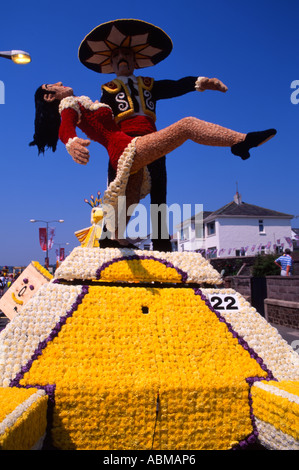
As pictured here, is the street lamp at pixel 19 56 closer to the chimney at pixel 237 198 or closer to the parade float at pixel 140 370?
the parade float at pixel 140 370

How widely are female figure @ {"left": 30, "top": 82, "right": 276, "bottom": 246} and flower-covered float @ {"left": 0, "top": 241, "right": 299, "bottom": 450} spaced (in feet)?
2.55

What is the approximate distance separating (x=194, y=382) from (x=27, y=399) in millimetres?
753

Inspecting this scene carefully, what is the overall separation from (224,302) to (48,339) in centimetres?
105

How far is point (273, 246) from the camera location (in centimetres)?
3619

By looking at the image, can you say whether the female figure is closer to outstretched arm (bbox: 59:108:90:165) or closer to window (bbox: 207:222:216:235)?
outstretched arm (bbox: 59:108:90:165)

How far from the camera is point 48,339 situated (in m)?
1.91

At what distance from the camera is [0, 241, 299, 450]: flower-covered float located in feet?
5.44

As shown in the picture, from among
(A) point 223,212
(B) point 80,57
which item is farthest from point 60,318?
(A) point 223,212

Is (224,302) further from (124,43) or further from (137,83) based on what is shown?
(124,43)

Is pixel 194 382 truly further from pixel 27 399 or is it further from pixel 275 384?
pixel 27 399

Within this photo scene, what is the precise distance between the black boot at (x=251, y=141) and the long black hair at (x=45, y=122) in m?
1.66

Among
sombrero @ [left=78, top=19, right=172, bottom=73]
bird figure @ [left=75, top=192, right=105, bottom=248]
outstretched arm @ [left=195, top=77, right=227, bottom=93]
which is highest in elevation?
sombrero @ [left=78, top=19, right=172, bottom=73]

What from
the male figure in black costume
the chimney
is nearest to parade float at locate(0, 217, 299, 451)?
the male figure in black costume

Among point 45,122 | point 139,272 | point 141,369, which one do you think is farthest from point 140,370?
point 45,122
